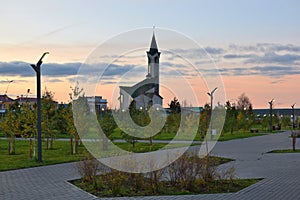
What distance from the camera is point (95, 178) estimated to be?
11.3 meters

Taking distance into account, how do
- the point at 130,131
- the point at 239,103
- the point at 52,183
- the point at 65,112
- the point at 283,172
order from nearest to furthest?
1. the point at 52,183
2. the point at 283,172
3. the point at 65,112
4. the point at 130,131
5. the point at 239,103

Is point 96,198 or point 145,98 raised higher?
point 145,98

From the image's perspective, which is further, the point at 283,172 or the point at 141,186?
the point at 283,172

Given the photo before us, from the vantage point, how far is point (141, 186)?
10.7 metres

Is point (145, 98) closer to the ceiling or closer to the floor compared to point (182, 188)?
closer to the ceiling

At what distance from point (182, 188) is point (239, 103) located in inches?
3447

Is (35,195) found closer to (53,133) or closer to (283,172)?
(283,172)

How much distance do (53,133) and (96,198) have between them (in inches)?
612

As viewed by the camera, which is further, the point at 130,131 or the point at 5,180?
the point at 130,131

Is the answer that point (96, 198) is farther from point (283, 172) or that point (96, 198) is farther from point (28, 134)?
point (28, 134)

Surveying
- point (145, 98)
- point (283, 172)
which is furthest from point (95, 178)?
point (145, 98)

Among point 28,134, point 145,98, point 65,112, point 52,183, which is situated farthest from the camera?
point 145,98

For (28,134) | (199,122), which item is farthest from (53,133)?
(199,122)

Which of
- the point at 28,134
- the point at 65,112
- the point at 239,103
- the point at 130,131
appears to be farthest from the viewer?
the point at 239,103
